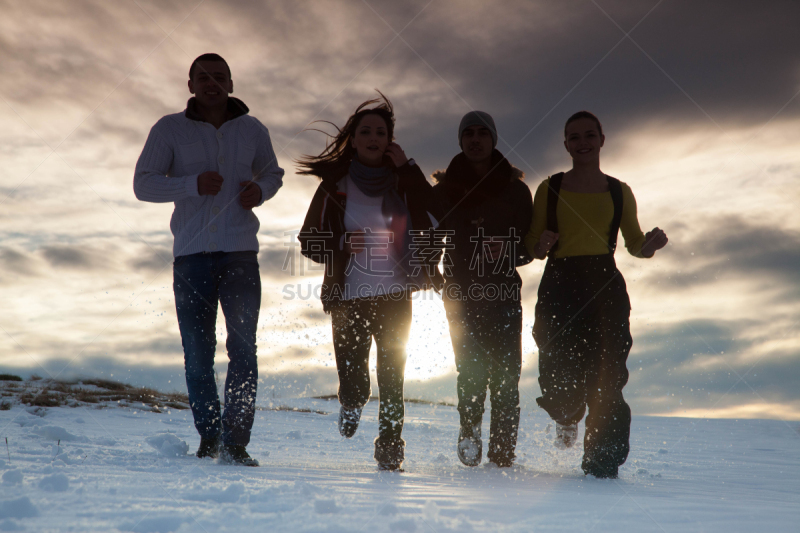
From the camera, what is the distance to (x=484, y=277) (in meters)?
3.88

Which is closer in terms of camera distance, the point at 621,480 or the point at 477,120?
the point at 621,480

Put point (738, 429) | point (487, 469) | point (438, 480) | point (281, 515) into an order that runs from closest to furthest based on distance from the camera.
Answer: point (281, 515)
point (438, 480)
point (487, 469)
point (738, 429)

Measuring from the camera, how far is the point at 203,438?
3471 millimetres

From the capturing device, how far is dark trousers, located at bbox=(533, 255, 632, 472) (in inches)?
138

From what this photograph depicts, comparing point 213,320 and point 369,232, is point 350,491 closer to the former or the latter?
point 213,320

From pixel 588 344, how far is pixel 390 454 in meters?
1.49

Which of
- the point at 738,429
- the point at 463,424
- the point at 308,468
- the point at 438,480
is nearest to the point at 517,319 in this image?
the point at 463,424

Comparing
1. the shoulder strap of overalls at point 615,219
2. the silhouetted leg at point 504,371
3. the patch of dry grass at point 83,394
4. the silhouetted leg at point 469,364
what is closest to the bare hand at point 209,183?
the silhouetted leg at point 469,364

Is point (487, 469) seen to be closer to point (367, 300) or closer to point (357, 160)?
point (367, 300)

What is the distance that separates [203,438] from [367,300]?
1327 millimetres

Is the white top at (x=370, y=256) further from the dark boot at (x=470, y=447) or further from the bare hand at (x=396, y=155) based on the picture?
the dark boot at (x=470, y=447)

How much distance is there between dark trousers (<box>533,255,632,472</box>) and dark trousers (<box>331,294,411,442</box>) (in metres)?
1.01

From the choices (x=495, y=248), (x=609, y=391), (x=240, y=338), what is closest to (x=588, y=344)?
(x=609, y=391)

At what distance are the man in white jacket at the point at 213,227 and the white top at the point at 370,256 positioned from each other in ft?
1.78
